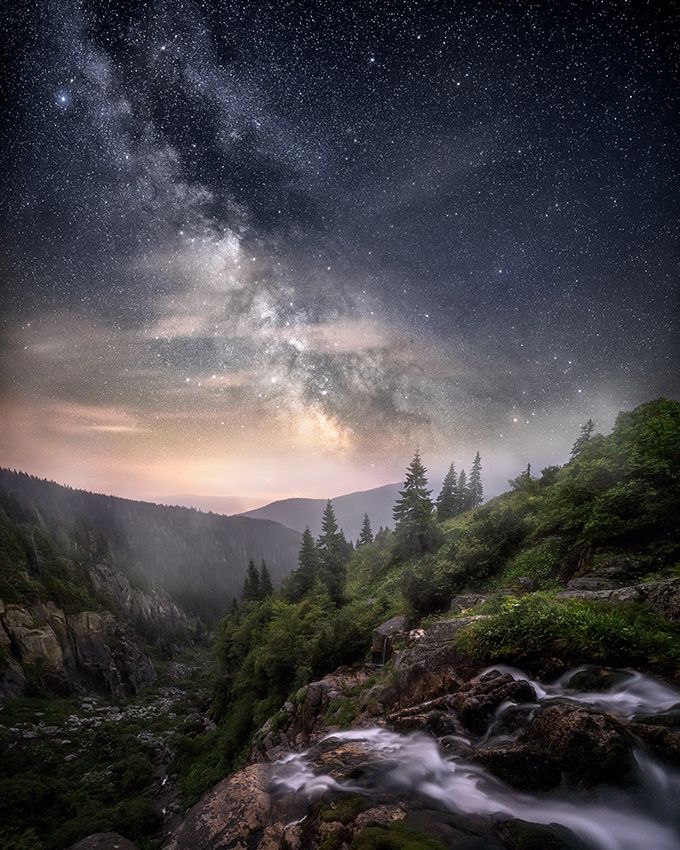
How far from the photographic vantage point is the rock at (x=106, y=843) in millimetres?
16359

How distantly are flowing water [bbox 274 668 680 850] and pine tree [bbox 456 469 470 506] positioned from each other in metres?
46.7

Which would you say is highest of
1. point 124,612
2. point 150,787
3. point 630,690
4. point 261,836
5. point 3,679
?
point 630,690

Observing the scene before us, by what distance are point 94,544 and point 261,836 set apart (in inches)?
6272

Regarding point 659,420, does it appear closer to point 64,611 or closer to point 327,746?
point 327,746

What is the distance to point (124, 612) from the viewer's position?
116 metres

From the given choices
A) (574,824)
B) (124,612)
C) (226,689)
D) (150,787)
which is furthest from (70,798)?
(124,612)

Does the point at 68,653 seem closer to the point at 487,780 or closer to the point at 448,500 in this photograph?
the point at 448,500

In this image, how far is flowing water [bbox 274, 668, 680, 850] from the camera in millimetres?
4543

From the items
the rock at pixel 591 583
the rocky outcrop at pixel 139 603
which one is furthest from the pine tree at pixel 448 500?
the rocky outcrop at pixel 139 603

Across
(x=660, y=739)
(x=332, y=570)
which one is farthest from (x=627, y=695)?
(x=332, y=570)

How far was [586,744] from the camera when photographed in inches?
201

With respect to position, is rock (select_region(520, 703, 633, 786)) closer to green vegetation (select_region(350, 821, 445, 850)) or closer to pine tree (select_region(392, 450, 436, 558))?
green vegetation (select_region(350, 821, 445, 850))

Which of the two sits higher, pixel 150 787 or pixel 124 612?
pixel 150 787

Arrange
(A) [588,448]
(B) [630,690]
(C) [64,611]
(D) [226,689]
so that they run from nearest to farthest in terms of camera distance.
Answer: (B) [630,690] → (A) [588,448] → (D) [226,689] → (C) [64,611]
